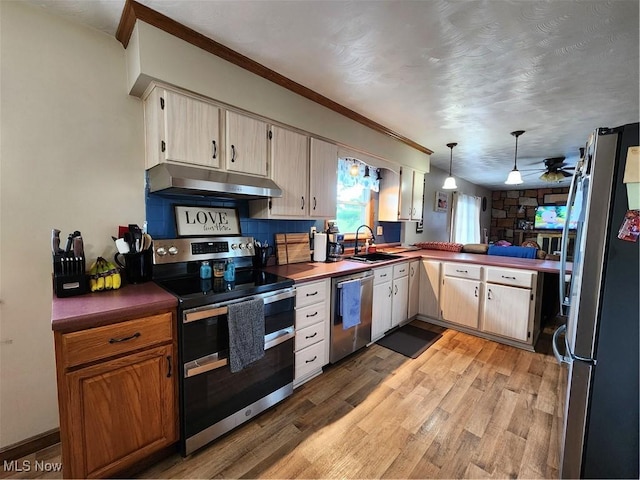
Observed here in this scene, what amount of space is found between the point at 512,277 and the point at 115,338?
3273 mm

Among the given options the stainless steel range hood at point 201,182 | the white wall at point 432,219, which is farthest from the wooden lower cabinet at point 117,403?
the white wall at point 432,219

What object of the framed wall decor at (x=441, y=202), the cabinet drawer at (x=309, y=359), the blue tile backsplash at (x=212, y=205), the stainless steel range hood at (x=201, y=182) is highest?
the framed wall decor at (x=441, y=202)

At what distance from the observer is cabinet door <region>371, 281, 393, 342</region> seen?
2.74m

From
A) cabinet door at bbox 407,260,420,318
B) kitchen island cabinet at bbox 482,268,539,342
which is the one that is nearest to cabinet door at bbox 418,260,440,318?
cabinet door at bbox 407,260,420,318

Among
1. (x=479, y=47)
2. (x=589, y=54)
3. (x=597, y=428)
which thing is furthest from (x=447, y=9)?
(x=597, y=428)

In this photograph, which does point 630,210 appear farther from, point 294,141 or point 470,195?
point 470,195

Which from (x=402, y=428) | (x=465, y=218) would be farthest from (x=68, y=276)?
(x=465, y=218)

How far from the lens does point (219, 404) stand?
1.53m

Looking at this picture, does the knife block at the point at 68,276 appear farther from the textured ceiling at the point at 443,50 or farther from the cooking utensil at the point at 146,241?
the textured ceiling at the point at 443,50

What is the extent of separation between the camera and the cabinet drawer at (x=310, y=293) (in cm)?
196

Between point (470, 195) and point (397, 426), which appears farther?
point (470, 195)

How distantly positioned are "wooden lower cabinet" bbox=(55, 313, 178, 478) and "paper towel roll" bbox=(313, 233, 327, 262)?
4.95ft

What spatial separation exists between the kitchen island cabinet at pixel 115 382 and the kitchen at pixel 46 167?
1.51 ft

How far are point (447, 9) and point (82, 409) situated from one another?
2541 millimetres
